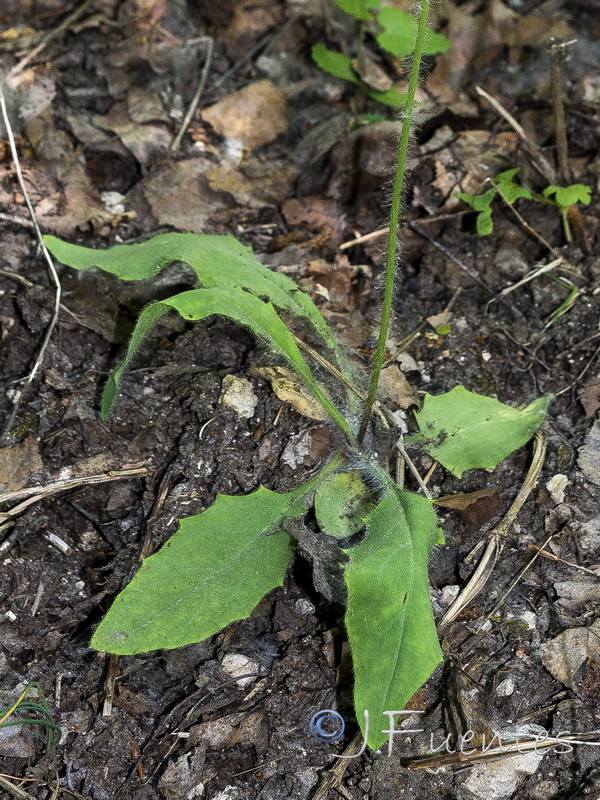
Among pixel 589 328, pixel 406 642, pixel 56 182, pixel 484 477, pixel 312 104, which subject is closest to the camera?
pixel 406 642

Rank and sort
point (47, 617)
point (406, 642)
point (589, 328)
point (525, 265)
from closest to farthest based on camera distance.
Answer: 1. point (406, 642)
2. point (47, 617)
3. point (589, 328)
4. point (525, 265)

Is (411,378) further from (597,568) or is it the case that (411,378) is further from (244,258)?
(597,568)

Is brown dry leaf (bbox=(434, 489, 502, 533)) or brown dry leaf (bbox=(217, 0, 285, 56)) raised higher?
brown dry leaf (bbox=(217, 0, 285, 56))

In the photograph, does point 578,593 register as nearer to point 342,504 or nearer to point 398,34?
point 342,504

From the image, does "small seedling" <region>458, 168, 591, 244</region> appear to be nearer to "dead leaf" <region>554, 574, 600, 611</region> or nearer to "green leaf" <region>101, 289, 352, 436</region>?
"green leaf" <region>101, 289, 352, 436</region>

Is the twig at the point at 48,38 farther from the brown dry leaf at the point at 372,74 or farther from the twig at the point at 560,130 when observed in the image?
the twig at the point at 560,130

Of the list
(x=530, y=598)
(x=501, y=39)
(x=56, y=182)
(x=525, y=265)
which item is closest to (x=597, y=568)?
(x=530, y=598)

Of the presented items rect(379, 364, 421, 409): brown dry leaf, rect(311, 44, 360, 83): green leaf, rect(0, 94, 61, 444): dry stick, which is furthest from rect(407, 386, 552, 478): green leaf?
rect(311, 44, 360, 83): green leaf
